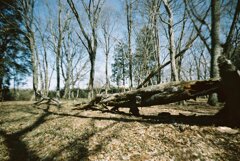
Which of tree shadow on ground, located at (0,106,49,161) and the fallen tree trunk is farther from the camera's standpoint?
the fallen tree trunk

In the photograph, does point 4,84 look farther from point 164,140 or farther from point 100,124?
point 164,140

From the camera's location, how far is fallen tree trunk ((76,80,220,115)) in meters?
5.47

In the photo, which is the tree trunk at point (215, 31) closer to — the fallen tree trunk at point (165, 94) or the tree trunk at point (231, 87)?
the fallen tree trunk at point (165, 94)

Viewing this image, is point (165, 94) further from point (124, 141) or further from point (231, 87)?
point (124, 141)

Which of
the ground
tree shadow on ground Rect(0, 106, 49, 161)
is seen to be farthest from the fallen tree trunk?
tree shadow on ground Rect(0, 106, 49, 161)

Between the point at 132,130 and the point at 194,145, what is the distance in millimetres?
1764

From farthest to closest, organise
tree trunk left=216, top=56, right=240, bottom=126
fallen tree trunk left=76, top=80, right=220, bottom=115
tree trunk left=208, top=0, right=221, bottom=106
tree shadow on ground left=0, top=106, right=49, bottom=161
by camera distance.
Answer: tree trunk left=208, top=0, right=221, bottom=106 → fallen tree trunk left=76, top=80, right=220, bottom=115 → tree shadow on ground left=0, top=106, right=49, bottom=161 → tree trunk left=216, top=56, right=240, bottom=126

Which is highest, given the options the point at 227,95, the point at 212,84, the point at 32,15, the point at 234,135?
the point at 32,15

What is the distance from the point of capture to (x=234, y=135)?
4395mm

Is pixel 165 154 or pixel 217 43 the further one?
pixel 217 43

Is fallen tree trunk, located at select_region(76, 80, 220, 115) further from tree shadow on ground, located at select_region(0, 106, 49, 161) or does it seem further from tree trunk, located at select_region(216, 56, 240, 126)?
tree shadow on ground, located at select_region(0, 106, 49, 161)

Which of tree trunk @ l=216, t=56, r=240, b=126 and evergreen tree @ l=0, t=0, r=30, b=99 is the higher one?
evergreen tree @ l=0, t=0, r=30, b=99

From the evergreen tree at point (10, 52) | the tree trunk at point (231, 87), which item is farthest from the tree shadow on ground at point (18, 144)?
the evergreen tree at point (10, 52)

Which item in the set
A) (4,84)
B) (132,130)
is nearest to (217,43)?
(132,130)
